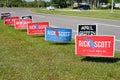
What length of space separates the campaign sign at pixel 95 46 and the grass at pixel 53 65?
242mm

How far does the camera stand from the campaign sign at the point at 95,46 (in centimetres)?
1023

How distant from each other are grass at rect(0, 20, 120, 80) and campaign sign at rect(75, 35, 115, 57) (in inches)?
9.5

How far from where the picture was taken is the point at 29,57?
11.1 m

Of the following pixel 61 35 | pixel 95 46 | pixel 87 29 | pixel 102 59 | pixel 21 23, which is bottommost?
pixel 102 59

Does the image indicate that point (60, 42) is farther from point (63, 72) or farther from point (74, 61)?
point (63, 72)

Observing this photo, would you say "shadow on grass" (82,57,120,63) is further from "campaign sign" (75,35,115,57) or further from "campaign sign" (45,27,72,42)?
"campaign sign" (45,27,72,42)

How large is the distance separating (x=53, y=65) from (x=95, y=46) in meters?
1.49

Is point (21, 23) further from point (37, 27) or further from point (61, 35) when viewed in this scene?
point (61, 35)

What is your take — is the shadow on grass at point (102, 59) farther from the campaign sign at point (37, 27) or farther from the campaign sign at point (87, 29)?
the campaign sign at point (37, 27)

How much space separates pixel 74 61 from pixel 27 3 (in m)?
134

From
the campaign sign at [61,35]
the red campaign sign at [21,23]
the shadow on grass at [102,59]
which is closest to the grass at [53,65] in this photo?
the shadow on grass at [102,59]

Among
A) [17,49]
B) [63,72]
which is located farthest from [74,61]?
[17,49]

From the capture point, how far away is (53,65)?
32.1ft

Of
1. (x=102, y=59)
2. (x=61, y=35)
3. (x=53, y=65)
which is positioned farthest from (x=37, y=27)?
(x=53, y=65)
